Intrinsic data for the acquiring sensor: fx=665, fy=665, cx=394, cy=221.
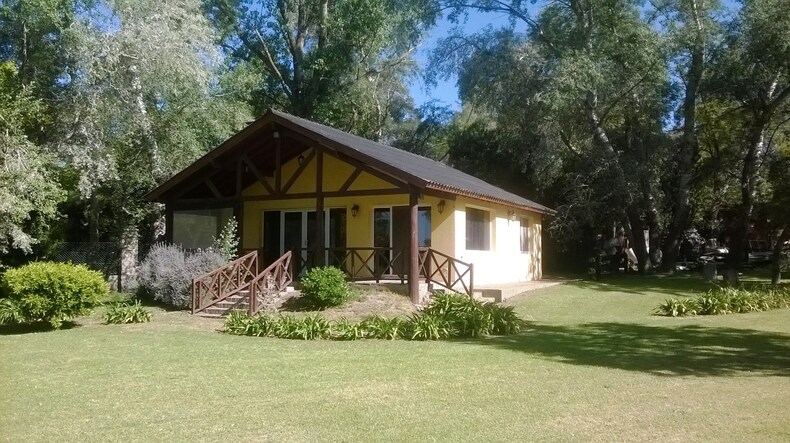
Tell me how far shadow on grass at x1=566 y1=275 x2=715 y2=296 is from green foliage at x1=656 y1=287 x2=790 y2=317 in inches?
117

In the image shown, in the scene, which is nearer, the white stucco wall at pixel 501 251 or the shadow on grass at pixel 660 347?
the shadow on grass at pixel 660 347

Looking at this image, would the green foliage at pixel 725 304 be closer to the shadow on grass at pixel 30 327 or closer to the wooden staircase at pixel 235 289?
the wooden staircase at pixel 235 289

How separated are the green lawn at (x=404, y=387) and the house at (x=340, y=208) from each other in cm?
544

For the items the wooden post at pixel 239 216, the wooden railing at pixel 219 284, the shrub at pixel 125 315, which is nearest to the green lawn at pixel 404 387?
the shrub at pixel 125 315

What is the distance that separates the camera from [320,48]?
3297 centimetres

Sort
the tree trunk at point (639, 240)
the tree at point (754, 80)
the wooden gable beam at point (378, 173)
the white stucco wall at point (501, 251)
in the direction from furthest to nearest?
the tree trunk at point (639, 240)
the tree at point (754, 80)
the white stucco wall at point (501, 251)
the wooden gable beam at point (378, 173)

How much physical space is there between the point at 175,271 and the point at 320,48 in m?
19.5

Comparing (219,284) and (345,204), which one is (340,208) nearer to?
(345,204)

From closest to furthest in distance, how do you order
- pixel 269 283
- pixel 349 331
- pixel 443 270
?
1. pixel 349 331
2. pixel 269 283
3. pixel 443 270

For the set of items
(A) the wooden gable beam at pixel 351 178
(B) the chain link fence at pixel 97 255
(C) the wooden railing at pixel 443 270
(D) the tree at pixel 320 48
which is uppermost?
(D) the tree at pixel 320 48

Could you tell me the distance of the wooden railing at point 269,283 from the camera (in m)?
14.6

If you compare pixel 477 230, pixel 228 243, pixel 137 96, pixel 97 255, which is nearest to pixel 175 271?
pixel 228 243

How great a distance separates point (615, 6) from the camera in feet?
84.6

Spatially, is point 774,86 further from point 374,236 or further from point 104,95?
point 104,95
